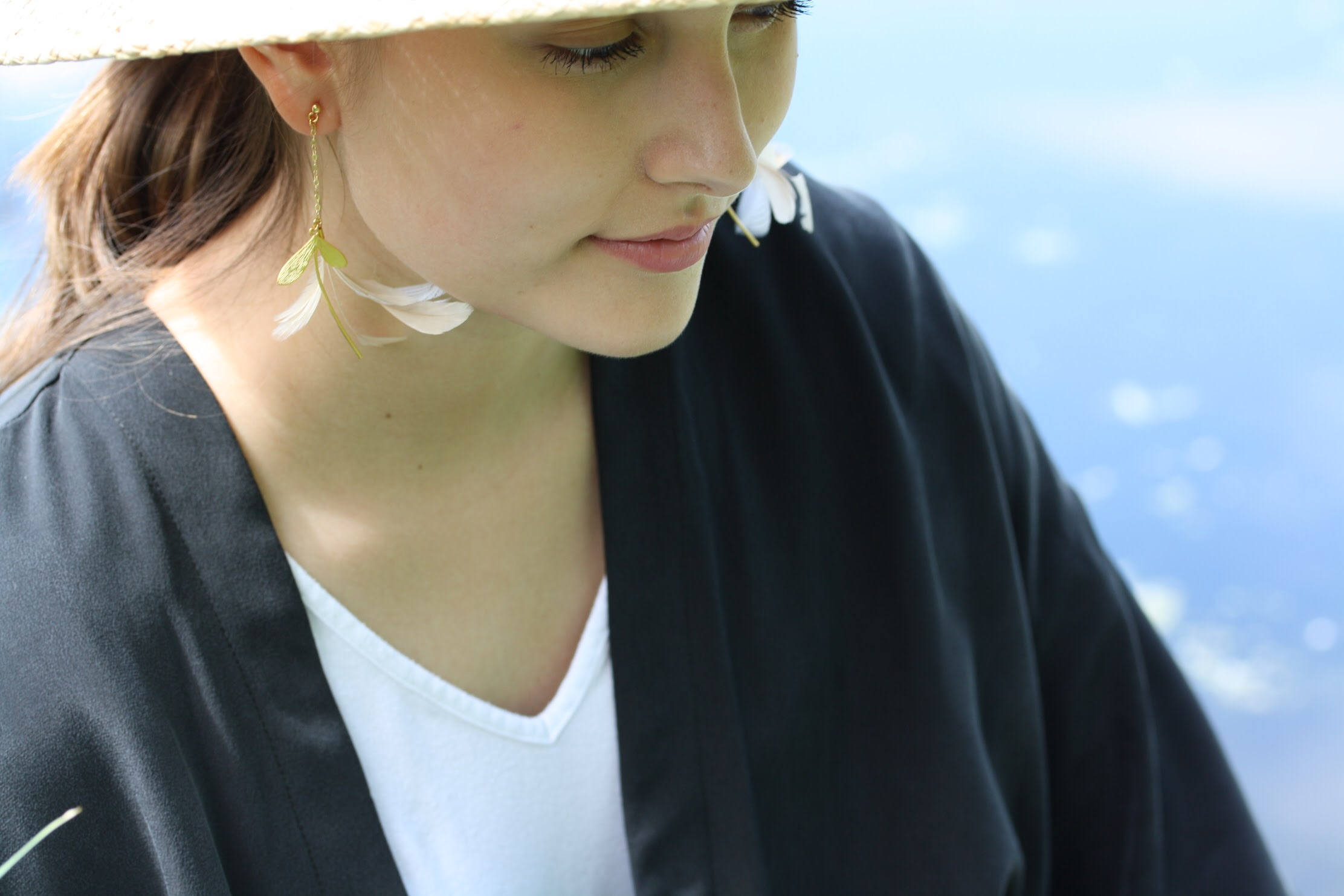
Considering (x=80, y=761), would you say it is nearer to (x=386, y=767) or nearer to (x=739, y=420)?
(x=386, y=767)

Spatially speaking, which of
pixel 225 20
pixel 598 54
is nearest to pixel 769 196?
pixel 598 54

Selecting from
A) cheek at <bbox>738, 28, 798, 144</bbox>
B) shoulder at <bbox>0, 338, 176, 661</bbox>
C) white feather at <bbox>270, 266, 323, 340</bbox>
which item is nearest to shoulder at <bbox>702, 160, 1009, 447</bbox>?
cheek at <bbox>738, 28, 798, 144</bbox>

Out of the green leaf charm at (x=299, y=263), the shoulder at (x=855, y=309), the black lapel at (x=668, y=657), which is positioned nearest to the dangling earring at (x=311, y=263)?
the green leaf charm at (x=299, y=263)

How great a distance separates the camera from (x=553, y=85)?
599 mm

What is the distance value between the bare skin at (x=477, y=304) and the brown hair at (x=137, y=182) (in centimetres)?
2

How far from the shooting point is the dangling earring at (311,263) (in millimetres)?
675

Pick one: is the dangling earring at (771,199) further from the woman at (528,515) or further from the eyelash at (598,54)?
the eyelash at (598,54)

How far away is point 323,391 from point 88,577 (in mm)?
177

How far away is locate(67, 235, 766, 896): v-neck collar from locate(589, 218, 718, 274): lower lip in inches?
8.9

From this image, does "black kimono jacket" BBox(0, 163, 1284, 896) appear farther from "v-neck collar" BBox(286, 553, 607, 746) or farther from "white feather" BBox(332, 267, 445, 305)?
"white feather" BBox(332, 267, 445, 305)

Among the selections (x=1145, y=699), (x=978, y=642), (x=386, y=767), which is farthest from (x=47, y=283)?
(x=1145, y=699)

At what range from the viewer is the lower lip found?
0.67 metres

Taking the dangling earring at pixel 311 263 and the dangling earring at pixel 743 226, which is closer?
the dangling earring at pixel 311 263

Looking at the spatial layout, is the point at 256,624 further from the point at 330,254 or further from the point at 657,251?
the point at 657,251
